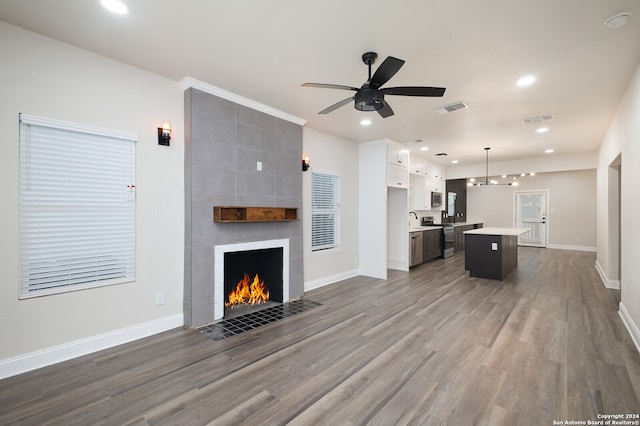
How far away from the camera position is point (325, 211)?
5.43 meters

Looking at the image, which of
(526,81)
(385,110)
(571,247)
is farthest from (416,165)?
(571,247)

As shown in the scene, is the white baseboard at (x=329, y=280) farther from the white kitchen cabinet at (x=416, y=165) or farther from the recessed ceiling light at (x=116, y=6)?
the recessed ceiling light at (x=116, y=6)

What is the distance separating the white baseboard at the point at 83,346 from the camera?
7.95ft

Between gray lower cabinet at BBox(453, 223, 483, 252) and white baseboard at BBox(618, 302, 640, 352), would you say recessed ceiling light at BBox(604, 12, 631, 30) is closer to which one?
white baseboard at BBox(618, 302, 640, 352)

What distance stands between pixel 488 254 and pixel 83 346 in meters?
6.27

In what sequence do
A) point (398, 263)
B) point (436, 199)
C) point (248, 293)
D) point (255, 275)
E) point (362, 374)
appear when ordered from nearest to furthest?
1. point (362, 374)
2. point (248, 293)
3. point (255, 275)
4. point (398, 263)
5. point (436, 199)

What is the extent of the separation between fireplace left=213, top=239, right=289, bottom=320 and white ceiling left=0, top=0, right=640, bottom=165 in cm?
198

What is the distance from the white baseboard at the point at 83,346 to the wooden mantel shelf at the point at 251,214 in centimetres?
124

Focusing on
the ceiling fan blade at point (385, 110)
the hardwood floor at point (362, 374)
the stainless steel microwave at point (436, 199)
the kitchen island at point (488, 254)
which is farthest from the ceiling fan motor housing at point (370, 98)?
the stainless steel microwave at point (436, 199)

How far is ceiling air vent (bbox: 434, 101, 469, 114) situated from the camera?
13.1ft

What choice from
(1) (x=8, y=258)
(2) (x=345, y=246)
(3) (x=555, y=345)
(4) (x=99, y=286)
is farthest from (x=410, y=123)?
(1) (x=8, y=258)

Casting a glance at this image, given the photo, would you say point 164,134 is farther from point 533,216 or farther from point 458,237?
point 533,216

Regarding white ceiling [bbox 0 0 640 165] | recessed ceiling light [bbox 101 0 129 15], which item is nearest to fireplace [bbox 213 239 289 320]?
white ceiling [bbox 0 0 640 165]

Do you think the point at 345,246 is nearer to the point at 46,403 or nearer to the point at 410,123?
the point at 410,123
